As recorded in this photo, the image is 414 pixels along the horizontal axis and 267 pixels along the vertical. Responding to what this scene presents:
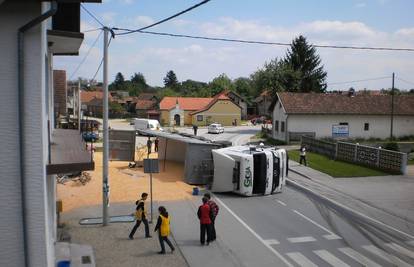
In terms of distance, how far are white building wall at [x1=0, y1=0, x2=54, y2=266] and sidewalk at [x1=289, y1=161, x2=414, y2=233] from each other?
1291cm

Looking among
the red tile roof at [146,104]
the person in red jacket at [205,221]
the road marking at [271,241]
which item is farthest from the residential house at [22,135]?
the red tile roof at [146,104]

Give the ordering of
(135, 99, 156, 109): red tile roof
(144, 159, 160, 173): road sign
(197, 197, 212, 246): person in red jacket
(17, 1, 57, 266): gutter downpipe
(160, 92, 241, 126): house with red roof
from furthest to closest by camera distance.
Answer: (135, 99, 156, 109): red tile roof, (160, 92, 241, 126): house with red roof, (144, 159, 160, 173): road sign, (197, 197, 212, 246): person in red jacket, (17, 1, 57, 266): gutter downpipe

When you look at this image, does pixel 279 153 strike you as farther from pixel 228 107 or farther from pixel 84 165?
pixel 228 107

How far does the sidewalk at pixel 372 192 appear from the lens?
59.6 feet

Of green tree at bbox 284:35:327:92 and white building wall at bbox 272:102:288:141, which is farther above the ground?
green tree at bbox 284:35:327:92

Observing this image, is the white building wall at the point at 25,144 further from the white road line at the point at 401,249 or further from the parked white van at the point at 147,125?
the parked white van at the point at 147,125

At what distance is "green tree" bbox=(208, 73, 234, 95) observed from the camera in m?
120

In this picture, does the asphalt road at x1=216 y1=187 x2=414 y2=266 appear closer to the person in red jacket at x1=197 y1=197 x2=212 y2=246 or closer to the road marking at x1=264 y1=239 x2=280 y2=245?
the road marking at x1=264 y1=239 x2=280 y2=245

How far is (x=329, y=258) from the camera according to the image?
1277 centimetres

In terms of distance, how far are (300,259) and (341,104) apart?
118 ft

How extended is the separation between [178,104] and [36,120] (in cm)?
7195

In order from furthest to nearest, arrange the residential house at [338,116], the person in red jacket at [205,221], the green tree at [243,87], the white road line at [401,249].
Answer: the green tree at [243,87] → the residential house at [338,116] → the person in red jacket at [205,221] → the white road line at [401,249]

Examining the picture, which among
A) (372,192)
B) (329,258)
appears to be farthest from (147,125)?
(329,258)

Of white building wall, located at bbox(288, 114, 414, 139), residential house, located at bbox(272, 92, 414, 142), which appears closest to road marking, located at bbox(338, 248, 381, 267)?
residential house, located at bbox(272, 92, 414, 142)
